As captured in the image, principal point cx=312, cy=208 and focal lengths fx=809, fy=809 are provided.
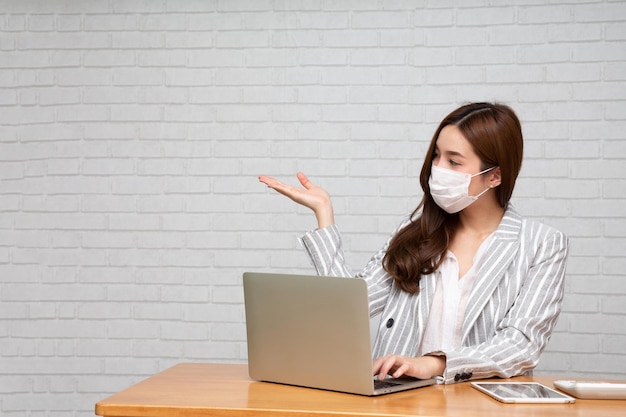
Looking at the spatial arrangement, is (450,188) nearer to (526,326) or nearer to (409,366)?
(526,326)

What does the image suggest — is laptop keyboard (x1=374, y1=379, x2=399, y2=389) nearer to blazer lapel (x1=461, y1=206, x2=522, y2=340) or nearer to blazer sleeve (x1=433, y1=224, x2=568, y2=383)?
blazer sleeve (x1=433, y1=224, x2=568, y2=383)

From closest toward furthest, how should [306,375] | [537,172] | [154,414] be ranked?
1. [154,414]
2. [306,375]
3. [537,172]

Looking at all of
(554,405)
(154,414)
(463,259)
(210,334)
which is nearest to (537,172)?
(463,259)

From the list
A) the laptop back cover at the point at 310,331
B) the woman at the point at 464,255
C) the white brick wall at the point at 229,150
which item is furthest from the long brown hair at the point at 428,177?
the white brick wall at the point at 229,150

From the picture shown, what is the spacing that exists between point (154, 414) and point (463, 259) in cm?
104

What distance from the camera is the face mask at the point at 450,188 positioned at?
2172 mm

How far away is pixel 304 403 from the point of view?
1546 mm

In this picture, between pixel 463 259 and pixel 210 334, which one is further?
pixel 210 334

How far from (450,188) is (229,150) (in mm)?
1514

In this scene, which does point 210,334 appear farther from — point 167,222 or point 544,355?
point 544,355

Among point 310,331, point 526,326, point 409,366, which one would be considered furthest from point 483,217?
point 310,331

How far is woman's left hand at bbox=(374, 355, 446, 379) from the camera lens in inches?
67.2

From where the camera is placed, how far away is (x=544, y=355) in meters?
3.34

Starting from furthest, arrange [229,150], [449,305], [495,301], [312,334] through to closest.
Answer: [229,150]
[449,305]
[495,301]
[312,334]
